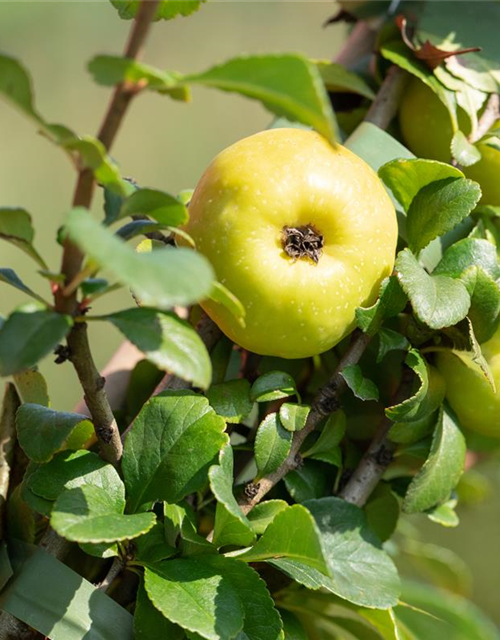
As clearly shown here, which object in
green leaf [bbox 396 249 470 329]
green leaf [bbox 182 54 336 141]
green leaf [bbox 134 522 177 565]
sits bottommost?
green leaf [bbox 134 522 177 565]

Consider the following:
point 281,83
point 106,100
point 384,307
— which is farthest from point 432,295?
point 106,100

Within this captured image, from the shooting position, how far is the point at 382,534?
1.19 feet

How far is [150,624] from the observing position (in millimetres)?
273

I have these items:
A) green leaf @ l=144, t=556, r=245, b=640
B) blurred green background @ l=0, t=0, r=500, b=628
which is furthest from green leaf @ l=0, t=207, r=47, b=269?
blurred green background @ l=0, t=0, r=500, b=628

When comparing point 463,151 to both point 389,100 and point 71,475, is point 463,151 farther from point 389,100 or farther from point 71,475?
point 71,475

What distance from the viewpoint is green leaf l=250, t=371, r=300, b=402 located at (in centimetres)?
30

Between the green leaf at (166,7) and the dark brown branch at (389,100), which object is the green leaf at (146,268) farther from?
the dark brown branch at (389,100)

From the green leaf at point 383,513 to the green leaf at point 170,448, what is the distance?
0.11 m

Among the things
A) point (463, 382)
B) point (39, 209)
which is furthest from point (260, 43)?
point (463, 382)

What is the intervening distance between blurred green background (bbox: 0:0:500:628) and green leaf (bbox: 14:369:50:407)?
748 millimetres

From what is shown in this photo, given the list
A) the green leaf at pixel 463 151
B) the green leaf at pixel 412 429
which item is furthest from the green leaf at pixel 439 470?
the green leaf at pixel 463 151

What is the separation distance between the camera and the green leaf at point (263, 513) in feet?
0.95

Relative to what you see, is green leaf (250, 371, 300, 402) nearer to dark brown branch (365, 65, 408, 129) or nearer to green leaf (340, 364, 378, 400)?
green leaf (340, 364, 378, 400)

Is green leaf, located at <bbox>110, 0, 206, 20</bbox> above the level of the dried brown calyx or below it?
above
